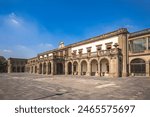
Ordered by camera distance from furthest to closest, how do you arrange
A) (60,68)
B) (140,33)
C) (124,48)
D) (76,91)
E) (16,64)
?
(16,64) → (60,68) → (124,48) → (140,33) → (76,91)

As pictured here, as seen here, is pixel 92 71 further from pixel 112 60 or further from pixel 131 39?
pixel 131 39

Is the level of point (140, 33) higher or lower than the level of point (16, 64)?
higher

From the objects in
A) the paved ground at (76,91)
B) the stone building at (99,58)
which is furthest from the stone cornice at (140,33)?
the paved ground at (76,91)

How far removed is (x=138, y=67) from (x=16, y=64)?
64386 millimetres

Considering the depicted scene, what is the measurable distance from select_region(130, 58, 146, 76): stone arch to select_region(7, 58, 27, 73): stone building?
201ft

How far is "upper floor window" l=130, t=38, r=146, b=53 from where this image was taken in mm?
20945

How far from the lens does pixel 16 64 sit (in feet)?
225

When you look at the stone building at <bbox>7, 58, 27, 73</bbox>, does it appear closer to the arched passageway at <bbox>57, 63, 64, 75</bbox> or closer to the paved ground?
the arched passageway at <bbox>57, 63, 64, 75</bbox>

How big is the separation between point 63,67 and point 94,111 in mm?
29431

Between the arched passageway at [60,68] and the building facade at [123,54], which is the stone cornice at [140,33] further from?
the arched passageway at [60,68]

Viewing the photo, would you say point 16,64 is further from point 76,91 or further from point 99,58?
point 76,91

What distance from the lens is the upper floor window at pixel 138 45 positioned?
68.7ft

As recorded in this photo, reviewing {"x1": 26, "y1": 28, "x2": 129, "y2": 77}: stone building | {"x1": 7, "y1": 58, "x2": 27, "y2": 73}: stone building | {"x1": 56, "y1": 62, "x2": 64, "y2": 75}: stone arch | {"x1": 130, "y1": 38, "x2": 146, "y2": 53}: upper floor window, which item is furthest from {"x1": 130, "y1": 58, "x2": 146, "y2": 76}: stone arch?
{"x1": 7, "y1": 58, "x2": 27, "y2": 73}: stone building

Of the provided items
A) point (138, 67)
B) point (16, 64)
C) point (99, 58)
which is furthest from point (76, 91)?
point (16, 64)
